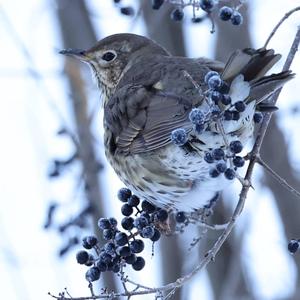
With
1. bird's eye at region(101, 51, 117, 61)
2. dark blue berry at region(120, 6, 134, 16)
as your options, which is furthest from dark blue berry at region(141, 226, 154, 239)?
bird's eye at region(101, 51, 117, 61)

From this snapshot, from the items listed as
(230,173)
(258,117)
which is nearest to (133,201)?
(258,117)

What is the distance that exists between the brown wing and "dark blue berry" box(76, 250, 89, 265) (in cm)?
72

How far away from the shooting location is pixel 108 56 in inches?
208

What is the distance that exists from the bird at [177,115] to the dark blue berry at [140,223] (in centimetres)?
37

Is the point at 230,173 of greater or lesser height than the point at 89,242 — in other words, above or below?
above

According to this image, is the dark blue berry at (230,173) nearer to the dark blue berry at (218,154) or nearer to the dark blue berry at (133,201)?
the dark blue berry at (218,154)

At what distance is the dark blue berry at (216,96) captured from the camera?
341 centimetres

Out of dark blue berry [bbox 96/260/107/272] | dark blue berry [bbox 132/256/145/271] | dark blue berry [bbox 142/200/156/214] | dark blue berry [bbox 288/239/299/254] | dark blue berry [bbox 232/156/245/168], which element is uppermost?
dark blue berry [bbox 232/156/245/168]

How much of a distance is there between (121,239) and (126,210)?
365 millimetres

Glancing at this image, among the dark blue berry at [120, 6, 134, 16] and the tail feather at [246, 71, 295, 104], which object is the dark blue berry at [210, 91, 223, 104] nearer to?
the tail feather at [246, 71, 295, 104]

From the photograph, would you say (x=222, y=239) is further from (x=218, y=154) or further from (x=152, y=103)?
(x=152, y=103)

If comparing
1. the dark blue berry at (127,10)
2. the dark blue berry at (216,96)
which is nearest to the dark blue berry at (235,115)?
the dark blue berry at (216,96)

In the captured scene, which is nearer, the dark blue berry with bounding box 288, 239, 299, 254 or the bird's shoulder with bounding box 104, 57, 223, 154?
the dark blue berry with bounding box 288, 239, 299, 254

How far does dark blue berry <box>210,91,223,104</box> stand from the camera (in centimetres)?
341
